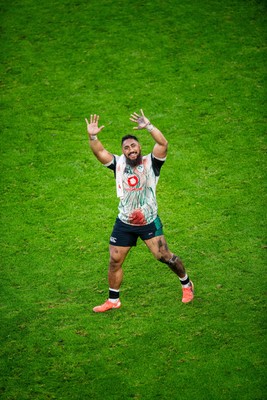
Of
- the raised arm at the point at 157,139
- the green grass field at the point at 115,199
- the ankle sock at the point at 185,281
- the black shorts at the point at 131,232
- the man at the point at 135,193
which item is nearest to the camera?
the green grass field at the point at 115,199

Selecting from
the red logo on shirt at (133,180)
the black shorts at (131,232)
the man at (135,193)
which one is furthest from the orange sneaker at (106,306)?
the red logo on shirt at (133,180)

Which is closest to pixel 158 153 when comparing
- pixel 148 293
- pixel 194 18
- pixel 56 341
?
pixel 148 293

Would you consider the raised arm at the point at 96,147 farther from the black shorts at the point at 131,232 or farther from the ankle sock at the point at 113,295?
the ankle sock at the point at 113,295

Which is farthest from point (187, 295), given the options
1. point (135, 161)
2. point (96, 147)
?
point (96, 147)

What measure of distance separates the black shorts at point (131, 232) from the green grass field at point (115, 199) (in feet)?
2.97

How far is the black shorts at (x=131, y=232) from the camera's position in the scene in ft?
23.4

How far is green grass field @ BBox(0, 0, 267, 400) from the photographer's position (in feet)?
21.6

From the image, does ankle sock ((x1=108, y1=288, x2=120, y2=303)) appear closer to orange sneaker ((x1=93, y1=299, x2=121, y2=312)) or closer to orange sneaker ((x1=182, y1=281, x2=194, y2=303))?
orange sneaker ((x1=93, y1=299, x2=121, y2=312))

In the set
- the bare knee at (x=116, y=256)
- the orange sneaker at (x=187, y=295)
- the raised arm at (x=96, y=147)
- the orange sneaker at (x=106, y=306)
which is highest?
the raised arm at (x=96, y=147)

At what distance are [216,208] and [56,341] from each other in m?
3.46

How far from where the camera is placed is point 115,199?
9703 millimetres

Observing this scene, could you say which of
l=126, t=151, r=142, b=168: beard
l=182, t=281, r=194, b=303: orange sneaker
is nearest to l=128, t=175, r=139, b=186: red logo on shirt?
l=126, t=151, r=142, b=168: beard

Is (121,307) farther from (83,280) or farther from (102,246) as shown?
(102,246)

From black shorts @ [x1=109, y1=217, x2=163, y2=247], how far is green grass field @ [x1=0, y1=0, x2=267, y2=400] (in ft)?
2.97
